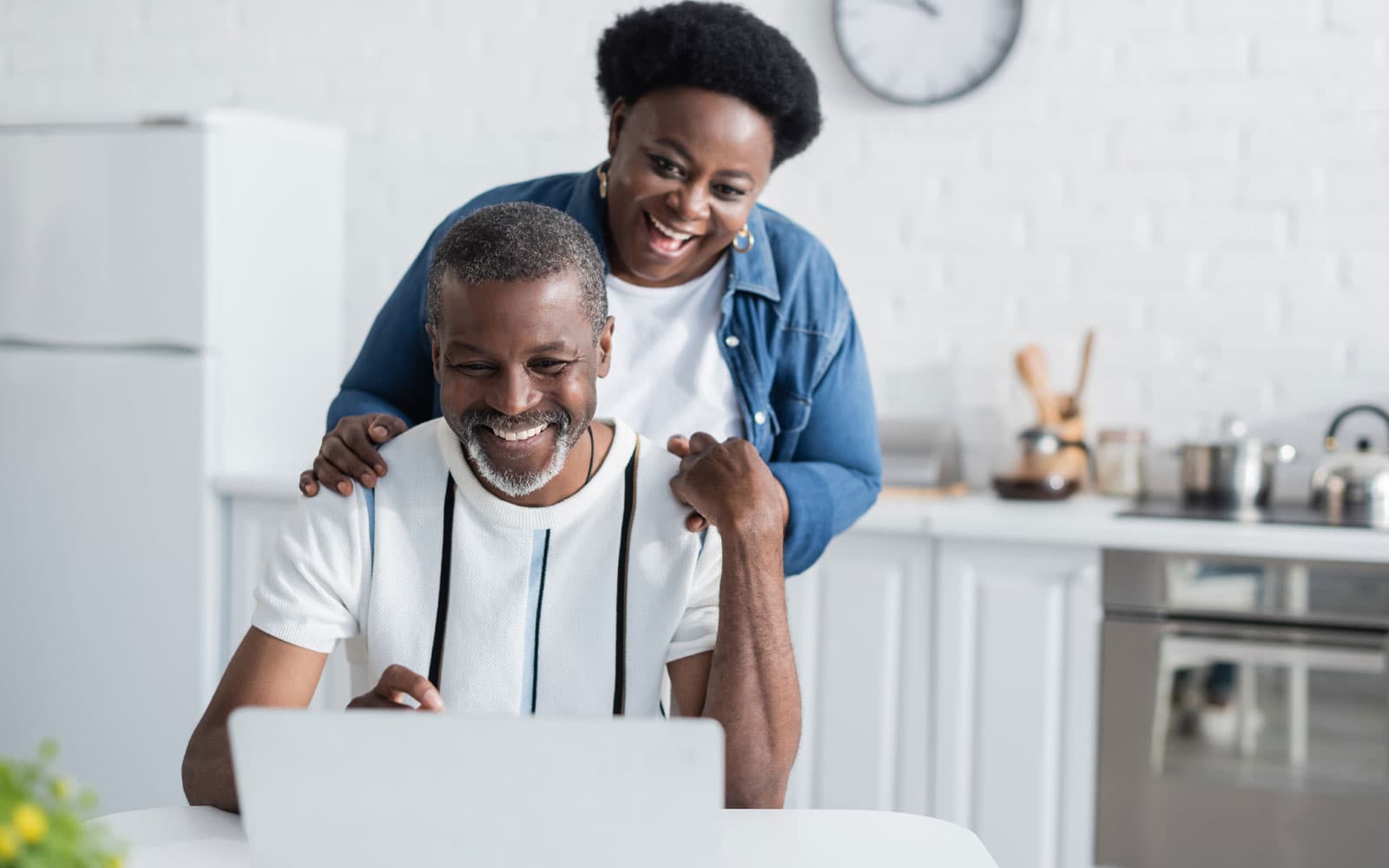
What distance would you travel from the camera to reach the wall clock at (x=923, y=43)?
3.06 metres

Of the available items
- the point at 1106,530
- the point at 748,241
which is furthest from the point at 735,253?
the point at 1106,530

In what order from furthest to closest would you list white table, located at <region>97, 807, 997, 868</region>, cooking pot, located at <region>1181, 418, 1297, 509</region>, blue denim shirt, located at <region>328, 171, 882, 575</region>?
cooking pot, located at <region>1181, 418, 1297, 509</region> < blue denim shirt, located at <region>328, 171, 882, 575</region> < white table, located at <region>97, 807, 997, 868</region>

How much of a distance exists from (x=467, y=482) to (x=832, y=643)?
4.69ft

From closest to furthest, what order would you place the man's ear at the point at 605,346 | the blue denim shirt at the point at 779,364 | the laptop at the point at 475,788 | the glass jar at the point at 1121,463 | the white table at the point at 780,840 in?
the laptop at the point at 475,788 → the white table at the point at 780,840 → the man's ear at the point at 605,346 → the blue denim shirt at the point at 779,364 → the glass jar at the point at 1121,463

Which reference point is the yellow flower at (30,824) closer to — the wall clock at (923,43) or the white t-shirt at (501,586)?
the white t-shirt at (501,586)

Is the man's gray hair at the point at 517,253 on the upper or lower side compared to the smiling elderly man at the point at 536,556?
upper

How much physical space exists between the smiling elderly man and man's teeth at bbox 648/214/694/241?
200 millimetres

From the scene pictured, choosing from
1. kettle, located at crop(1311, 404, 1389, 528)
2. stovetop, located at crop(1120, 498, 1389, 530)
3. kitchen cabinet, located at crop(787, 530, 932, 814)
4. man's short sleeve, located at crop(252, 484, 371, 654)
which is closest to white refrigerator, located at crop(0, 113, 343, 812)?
kitchen cabinet, located at crop(787, 530, 932, 814)

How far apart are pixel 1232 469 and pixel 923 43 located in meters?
1.14

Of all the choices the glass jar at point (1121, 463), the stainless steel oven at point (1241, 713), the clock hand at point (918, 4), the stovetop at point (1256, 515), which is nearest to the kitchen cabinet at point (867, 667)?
the stainless steel oven at point (1241, 713)

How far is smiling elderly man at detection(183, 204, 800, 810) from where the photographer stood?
1.31 metres

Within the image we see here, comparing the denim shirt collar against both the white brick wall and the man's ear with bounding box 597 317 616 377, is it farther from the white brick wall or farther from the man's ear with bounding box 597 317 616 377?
the white brick wall

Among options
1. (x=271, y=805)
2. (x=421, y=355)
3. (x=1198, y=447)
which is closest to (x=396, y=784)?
(x=271, y=805)

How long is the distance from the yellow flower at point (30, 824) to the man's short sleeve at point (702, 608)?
2.80 feet
